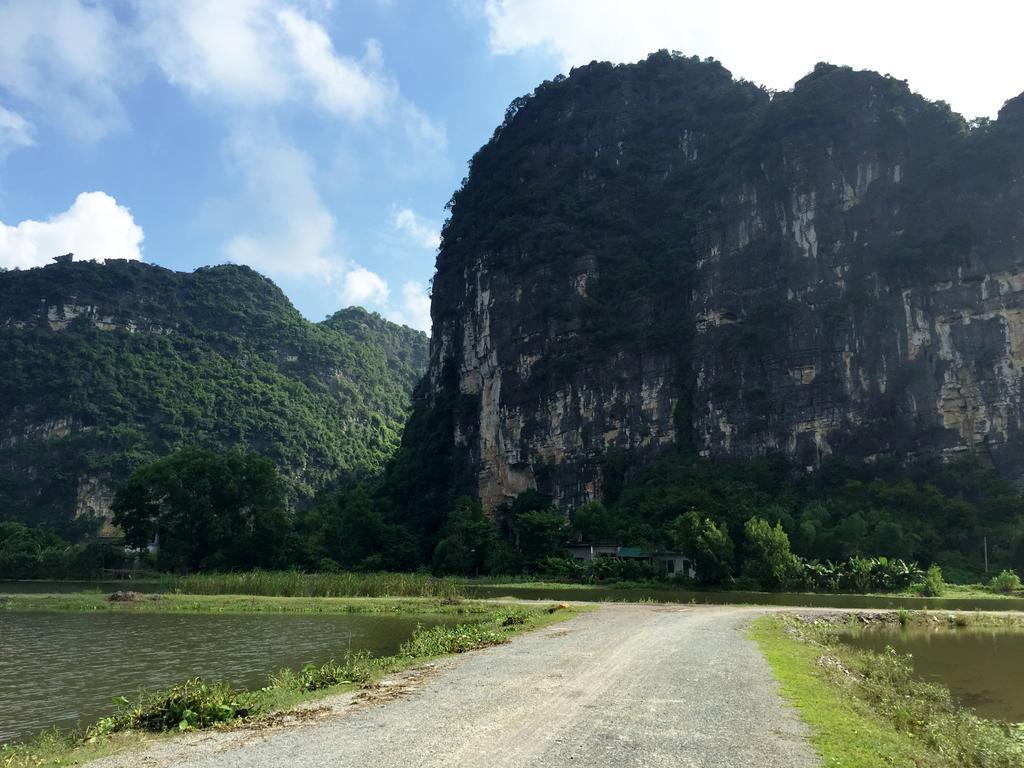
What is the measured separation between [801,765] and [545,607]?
2349 centimetres

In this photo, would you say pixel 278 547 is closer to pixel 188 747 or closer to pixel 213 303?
pixel 188 747

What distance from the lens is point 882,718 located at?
37.4ft

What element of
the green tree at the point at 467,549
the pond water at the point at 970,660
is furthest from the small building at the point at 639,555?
the pond water at the point at 970,660

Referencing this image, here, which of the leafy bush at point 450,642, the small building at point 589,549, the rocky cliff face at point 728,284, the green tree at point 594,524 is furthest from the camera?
the rocky cliff face at point 728,284

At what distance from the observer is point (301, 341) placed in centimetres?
16575

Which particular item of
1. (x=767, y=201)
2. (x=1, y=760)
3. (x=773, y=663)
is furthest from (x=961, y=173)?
(x=1, y=760)

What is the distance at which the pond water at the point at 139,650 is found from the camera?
14.1 meters

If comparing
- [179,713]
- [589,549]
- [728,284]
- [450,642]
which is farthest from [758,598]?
[728,284]

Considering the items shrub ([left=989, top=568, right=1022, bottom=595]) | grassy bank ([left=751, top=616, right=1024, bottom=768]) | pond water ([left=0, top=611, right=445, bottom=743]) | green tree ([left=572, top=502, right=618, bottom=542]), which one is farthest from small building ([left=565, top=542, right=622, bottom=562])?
grassy bank ([left=751, top=616, right=1024, bottom=768])

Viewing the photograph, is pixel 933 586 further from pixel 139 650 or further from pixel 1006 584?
pixel 139 650

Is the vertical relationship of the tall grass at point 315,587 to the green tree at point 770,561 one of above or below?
below

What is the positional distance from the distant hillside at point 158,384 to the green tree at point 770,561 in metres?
96.1

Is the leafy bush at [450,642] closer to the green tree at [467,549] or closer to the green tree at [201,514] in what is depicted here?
the green tree at [467,549]

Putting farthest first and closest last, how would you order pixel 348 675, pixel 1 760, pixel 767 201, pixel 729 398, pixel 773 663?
pixel 767 201, pixel 729 398, pixel 773 663, pixel 348 675, pixel 1 760
